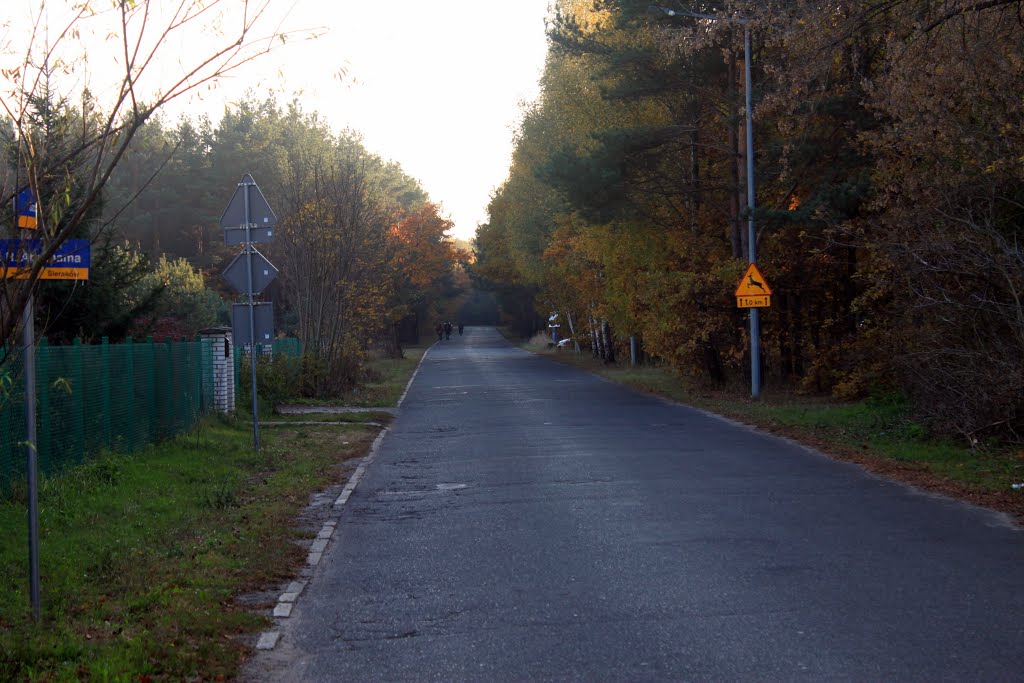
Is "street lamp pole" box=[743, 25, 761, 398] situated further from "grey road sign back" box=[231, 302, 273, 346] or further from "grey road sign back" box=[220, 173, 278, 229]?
"grey road sign back" box=[231, 302, 273, 346]

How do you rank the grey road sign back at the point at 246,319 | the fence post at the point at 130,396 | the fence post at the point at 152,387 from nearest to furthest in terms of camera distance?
the fence post at the point at 130,396, the fence post at the point at 152,387, the grey road sign back at the point at 246,319

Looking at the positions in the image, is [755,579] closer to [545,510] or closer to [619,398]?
[545,510]

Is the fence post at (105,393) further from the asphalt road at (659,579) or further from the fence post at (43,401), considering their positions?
the asphalt road at (659,579)

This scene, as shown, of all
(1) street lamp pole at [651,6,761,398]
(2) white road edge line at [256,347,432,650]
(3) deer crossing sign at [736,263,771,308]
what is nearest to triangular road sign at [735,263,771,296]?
(3) deer crossing sign at [736,263,771,308]

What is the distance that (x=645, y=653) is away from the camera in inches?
219

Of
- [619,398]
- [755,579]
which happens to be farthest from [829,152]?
[755,579]

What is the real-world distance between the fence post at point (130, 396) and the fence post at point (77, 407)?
60.6 inches

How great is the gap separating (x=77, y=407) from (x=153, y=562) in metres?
4.30

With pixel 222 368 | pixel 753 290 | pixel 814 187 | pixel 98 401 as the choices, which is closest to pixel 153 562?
pixel 98 401

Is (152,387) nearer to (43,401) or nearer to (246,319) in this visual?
(246,319)

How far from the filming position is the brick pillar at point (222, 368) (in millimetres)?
19719

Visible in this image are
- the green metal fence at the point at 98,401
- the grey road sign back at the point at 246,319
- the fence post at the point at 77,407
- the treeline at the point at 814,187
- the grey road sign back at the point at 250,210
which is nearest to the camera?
the green metal fence at the point at 98,401

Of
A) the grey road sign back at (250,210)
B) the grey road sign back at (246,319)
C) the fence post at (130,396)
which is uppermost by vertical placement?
the grey road sign back at (250,210)

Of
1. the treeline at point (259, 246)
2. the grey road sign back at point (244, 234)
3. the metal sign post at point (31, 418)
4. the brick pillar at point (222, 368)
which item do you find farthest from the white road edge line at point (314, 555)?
the brick pillar at point (222, 368)
